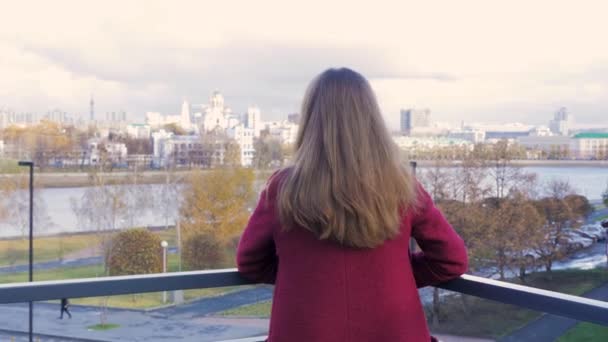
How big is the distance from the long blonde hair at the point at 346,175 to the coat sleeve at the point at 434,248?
66 mm

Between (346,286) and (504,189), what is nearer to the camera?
(346,286)

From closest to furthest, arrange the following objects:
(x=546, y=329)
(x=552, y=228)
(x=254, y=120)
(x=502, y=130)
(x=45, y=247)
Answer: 1. (x=546, y=329)
2. (x=552, y=228)
3. (x=502, y=130)
4. (x=45, y=247)
5. (x=254, y=120)

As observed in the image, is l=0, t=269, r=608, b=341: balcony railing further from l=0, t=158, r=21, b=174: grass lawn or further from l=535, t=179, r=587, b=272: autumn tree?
l=0, t=158, r=21, b=174: grass lawn

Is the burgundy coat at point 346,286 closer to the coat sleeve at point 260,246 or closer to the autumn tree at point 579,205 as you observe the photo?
the coat sleeve at point 260,246

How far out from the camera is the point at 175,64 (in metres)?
28.6

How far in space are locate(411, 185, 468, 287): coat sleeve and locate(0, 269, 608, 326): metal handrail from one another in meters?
0.14

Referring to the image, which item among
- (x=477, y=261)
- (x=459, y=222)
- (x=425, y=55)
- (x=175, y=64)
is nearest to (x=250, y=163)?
(x=425, y=55)

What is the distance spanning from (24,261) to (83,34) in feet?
43.6

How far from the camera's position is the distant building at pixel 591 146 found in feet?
25.3

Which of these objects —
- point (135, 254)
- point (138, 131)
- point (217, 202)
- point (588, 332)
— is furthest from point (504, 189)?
point (138, 131)

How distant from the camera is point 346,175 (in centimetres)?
130

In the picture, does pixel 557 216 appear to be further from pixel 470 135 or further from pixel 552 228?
pixel 470 135

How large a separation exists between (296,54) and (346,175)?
10.7 metres

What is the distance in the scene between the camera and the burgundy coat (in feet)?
4.44
